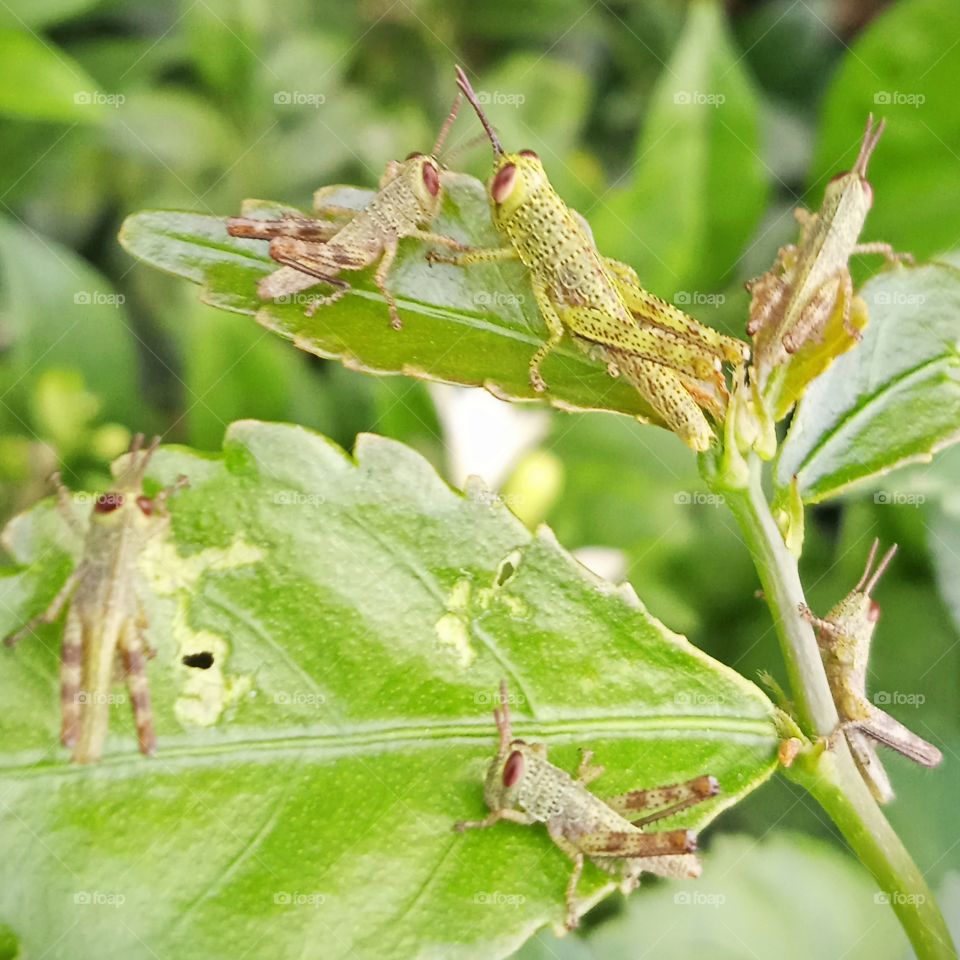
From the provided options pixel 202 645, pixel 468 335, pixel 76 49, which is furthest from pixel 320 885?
pixel 76 49

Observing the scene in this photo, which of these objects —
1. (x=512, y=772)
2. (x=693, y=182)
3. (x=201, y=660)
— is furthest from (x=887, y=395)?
(x=201, y=660)

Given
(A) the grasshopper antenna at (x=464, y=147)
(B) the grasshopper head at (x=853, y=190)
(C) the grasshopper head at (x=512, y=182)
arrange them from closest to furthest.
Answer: (C) the grasshopper head at (x=512, y=182), (B) the grasshopper head at (x=853, y=190), (A) the grasshopper antenna at (x=464, y=147)

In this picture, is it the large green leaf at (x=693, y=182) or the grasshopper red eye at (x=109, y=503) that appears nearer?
the grasshopper red eye at (x=109, y=503)

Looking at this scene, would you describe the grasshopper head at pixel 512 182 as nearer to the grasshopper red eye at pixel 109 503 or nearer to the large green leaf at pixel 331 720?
the large green leaf at pixel 331 720

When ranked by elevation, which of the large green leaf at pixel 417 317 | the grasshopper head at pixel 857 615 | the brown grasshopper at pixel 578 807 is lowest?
the brown grasshopper at pixel 578 807

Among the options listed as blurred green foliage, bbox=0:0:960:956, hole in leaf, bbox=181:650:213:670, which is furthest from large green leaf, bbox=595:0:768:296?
hole in leaf, bbox=181:650:213:670

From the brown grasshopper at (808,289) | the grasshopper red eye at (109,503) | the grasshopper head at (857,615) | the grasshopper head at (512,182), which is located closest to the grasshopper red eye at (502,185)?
the grasshopper head at (512,182)
